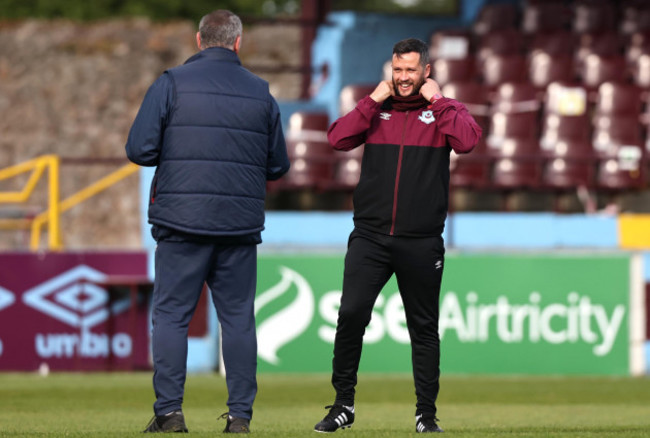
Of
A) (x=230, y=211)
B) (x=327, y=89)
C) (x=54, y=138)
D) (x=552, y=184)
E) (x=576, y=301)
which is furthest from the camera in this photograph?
(x=54, y=138)

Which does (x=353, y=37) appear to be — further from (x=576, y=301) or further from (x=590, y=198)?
(x=576, y=301)

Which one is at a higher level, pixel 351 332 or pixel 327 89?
pixel 327 89

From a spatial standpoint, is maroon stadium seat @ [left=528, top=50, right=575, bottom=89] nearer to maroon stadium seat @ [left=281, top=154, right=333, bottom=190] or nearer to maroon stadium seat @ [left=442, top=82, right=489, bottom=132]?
maroon stadium seat @ [left=442, top=82, right=489, bottom=132]

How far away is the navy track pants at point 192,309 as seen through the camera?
5.41m

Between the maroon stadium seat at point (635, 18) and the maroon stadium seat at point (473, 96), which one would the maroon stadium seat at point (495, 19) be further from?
the maroon stadium seat at point (473, 96)

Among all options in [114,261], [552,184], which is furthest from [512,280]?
[114,261]

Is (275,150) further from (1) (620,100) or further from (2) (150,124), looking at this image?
(1) (620,100)

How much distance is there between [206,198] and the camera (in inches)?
212

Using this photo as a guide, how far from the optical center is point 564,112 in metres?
14.3

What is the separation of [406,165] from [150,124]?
1147mm

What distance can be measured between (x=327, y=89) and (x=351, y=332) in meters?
10.7

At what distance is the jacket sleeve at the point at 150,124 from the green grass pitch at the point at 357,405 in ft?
3.94

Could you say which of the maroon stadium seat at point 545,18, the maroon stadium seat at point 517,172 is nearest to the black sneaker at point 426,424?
the maroon stadium seat at point 517,172

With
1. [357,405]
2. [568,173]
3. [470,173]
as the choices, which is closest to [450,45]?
[470,173]
